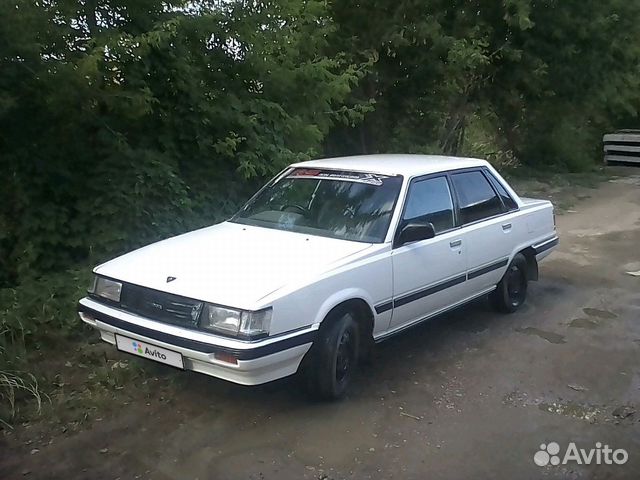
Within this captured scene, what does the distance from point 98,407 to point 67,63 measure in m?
3.49

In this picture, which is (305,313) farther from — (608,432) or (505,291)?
(505,291)

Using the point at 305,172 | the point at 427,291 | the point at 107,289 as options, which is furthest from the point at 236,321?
the point at 305,172

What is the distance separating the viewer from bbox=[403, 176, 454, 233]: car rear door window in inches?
211

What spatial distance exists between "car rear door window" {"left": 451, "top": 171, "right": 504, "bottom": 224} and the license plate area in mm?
2726

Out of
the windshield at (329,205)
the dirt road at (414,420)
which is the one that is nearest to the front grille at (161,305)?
the dirt road at (414,420)

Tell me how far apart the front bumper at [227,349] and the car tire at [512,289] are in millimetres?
2775

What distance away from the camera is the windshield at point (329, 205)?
16.9 ft

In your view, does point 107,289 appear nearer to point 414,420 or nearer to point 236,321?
point 236,321

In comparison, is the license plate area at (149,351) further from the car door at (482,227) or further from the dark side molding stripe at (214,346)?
the car door at (482,227)

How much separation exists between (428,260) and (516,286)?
1846mm

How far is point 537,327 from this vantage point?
6.30 metres

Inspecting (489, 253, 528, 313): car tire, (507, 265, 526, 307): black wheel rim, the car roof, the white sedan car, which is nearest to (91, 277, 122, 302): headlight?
the white sedan car

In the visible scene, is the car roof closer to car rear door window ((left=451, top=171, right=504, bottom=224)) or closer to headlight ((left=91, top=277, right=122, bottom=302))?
car rear door window ((left=451, top=171, right=504, bottom=224))

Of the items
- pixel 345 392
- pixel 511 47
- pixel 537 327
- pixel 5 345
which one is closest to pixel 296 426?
pixel 345 392
